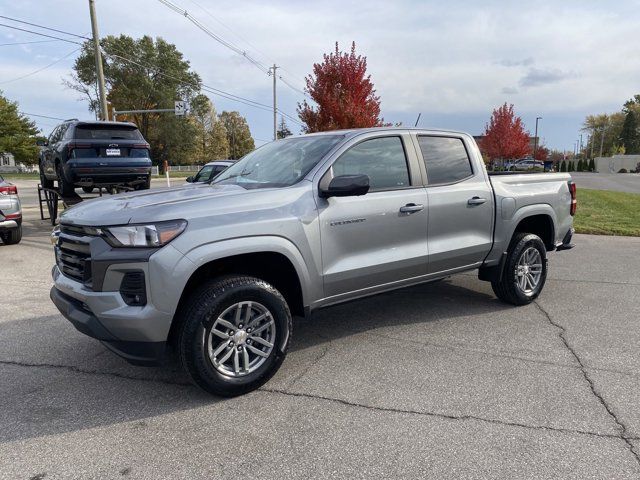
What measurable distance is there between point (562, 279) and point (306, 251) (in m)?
4.60

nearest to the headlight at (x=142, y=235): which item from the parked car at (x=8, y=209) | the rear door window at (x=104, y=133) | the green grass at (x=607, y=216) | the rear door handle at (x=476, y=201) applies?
the rear door handle at (x=476, y=201)

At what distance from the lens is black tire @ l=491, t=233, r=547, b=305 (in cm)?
511

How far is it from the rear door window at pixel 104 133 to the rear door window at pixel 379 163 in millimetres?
7712

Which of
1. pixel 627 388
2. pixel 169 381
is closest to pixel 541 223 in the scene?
pixel 627 388

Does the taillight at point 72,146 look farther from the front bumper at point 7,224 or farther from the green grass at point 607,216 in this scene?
the green grass at point 607,216

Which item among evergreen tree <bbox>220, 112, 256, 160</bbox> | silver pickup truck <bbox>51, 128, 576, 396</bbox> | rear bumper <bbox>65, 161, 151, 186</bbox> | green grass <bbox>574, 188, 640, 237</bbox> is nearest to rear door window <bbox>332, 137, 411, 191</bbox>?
silver pickup truck <bbox>51, 128, 576, 396</bbox>

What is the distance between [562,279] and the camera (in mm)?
6586

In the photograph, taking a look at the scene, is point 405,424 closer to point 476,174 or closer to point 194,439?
point 194,439

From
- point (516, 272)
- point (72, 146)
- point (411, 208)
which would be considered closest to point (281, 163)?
point (411, 208)

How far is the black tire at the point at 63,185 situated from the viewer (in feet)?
32.7

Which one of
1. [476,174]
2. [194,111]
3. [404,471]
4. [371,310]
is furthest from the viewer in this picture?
[194,111]

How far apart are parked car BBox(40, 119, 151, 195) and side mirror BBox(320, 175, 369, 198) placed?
774 centimetres

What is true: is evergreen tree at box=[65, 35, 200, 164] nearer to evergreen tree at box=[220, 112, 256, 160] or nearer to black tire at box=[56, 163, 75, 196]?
evergreen tree at box=[220, 112, 256, 160]

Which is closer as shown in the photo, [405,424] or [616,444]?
[616,444]
